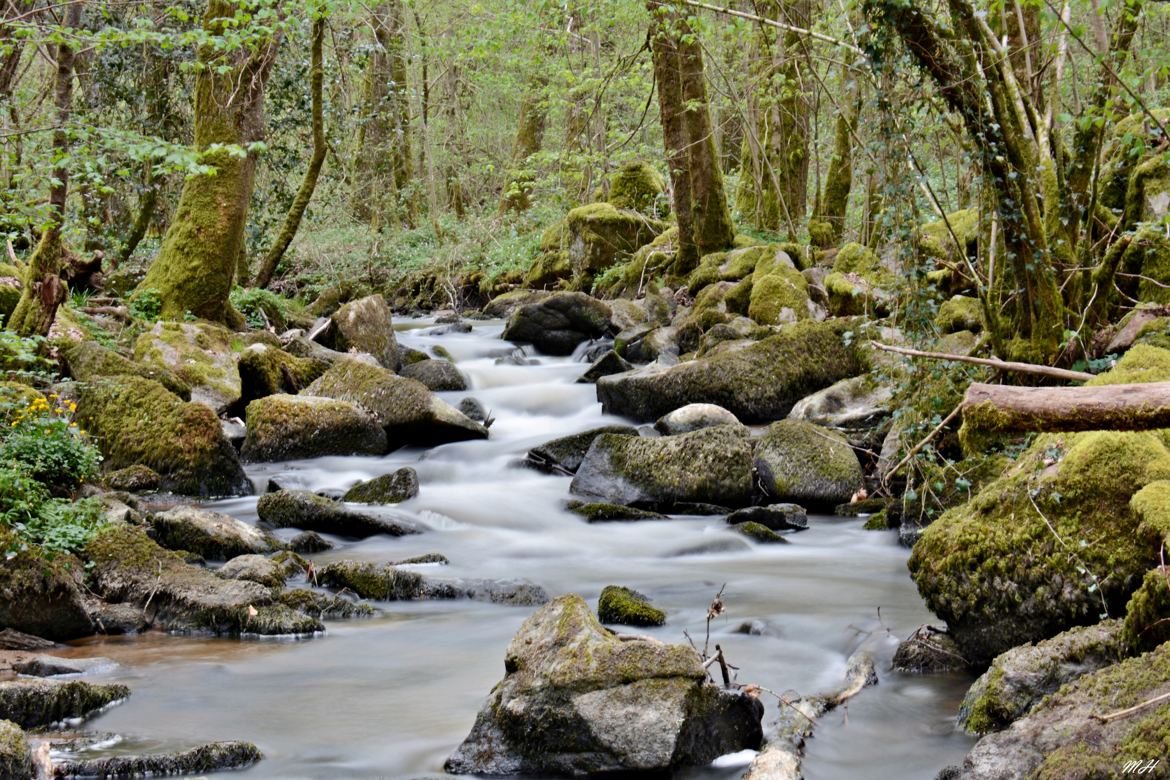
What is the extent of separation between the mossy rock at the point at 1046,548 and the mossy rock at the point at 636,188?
15.3 metres

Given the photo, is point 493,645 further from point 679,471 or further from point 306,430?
point 306,430

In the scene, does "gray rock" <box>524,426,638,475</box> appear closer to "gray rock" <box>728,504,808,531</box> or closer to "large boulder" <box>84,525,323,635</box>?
"gray rock" <box>728,504,808,531</box>

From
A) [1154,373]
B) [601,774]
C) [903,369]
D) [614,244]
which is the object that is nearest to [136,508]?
[601,774]

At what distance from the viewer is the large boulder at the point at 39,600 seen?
525 centimetres

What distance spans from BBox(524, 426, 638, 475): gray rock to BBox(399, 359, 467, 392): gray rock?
11.0 feet

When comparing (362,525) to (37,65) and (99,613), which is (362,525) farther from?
(37,65)

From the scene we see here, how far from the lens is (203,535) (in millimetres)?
6914

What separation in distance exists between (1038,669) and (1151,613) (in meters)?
0.48

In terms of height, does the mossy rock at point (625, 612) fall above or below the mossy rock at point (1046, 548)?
below

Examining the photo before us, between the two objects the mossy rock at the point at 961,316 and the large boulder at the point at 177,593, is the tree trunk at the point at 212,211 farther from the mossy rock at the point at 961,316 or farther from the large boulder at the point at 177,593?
the mossy rock at the point at 961,316

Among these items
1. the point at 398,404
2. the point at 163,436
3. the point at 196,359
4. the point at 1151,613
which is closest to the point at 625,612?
the point at 1151,613

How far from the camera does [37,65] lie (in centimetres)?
2217

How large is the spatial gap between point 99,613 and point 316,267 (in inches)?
706

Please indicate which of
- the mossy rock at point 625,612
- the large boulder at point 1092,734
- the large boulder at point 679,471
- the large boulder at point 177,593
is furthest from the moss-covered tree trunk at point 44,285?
the large boulder at point 1092,734
